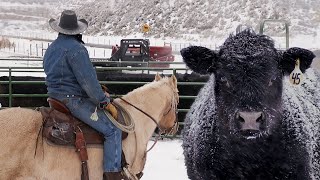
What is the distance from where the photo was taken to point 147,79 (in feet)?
34.9

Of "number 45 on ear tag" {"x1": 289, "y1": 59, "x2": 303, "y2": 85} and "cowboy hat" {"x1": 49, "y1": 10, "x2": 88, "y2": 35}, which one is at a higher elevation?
"cowboy hat" {"x1": 49, "y1": 10, "x2": 88, "y2": 35}

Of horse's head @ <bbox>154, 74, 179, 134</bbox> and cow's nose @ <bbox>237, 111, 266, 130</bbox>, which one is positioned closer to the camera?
cow's nose @ <bbox>237, 111, 266, 130</bbox>

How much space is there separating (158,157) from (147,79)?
2669 mm

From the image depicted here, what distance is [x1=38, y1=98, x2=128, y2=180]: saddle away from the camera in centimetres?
441

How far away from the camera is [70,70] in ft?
14.3

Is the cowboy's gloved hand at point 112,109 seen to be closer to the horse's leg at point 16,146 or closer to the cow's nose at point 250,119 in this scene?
the horse's leg at point 16,146

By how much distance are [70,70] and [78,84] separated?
18 centimetres

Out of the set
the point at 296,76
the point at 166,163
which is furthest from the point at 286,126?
the point at 166,163

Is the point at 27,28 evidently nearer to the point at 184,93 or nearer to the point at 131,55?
the point at 131,55

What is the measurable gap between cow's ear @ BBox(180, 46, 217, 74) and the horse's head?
1607 mm

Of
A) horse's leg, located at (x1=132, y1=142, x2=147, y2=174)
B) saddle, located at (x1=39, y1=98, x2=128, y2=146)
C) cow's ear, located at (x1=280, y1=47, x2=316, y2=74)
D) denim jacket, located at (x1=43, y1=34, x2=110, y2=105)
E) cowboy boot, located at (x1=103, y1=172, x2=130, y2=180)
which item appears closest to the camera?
cow's ear, located at (x1=280, y1=47, x2=316, y2=74)

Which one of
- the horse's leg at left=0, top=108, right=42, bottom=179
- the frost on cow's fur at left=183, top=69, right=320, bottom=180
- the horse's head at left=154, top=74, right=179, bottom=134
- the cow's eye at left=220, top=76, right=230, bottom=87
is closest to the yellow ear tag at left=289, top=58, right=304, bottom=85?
the frost on cow's fur at left=183, top=69, right=320, bottom=180

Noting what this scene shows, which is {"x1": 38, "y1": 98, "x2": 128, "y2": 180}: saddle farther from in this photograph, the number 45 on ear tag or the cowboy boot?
the number 45 on ear tag

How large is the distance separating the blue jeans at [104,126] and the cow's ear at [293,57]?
171 cm
